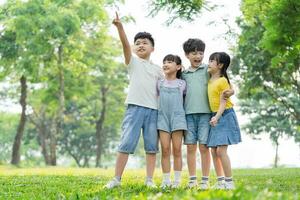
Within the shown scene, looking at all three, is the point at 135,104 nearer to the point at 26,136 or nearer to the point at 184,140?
the point at 184,140

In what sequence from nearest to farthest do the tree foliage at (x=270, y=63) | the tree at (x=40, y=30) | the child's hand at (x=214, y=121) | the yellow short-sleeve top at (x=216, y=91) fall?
1. the child's hand at (x=214, y=121)
2. the yellow short-sleeve top at (x=216, y=91)
3. the tree foliage at (x=270, y=63)
4. the tree at (x=40, y=30)

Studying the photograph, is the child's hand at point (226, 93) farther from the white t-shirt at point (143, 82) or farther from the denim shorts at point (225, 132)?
the white t-shirt at point (143, 82)

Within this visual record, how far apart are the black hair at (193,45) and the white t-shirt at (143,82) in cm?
41

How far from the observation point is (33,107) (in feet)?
123

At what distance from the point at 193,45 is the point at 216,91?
2.12 feet

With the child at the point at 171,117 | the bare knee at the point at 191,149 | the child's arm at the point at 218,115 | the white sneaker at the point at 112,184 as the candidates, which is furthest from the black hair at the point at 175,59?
the white sneaker at the point at 112,184

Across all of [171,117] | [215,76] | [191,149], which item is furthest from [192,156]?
[215,76]

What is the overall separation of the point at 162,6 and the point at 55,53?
16426 mm

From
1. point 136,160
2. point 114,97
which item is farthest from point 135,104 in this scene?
point 136,160

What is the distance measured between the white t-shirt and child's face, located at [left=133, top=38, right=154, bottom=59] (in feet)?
0.23

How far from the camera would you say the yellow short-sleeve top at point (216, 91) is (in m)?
6.19

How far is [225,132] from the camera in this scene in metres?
6.12

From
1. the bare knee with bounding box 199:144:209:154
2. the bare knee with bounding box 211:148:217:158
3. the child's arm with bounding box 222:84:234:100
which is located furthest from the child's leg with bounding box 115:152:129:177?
the child's arm with bounding box 222:84:234:100

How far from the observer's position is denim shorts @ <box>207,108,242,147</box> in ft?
20.0
